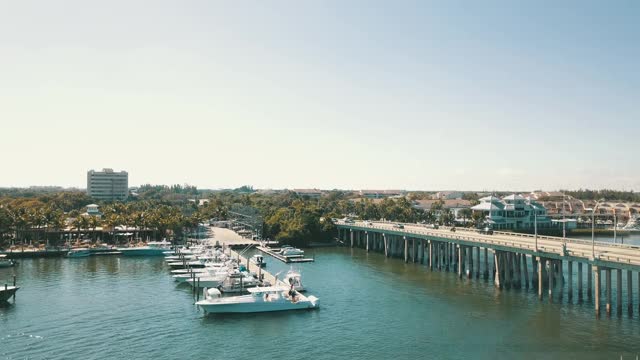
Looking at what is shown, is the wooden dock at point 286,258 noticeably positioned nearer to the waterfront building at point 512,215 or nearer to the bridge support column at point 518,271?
the bridge support column at point 518,271

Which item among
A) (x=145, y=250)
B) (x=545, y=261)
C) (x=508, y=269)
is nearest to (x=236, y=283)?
(x=508, y=269)

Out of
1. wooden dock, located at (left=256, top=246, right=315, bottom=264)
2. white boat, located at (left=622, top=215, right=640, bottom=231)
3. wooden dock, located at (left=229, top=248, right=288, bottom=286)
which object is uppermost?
white boat, located at (left=622, top=215, right=640, bottom=231)

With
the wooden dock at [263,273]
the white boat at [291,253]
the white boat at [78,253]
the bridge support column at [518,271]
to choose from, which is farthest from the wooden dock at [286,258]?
the bridge support column at [518,271]

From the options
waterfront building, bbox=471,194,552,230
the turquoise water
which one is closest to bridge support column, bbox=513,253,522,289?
the turquoise water

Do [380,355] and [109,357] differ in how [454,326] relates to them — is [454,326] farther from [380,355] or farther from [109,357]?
[109,357]

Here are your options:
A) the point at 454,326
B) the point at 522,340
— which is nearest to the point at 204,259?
the point at 454,326

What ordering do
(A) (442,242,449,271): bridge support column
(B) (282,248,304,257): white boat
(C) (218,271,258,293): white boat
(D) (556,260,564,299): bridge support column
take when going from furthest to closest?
(B) (282,248,304,257): white boat < (A) (442,242,449,271): bridge support column < (D) (556,260,564,299): bridge support column < (C) (218,271,258,293): white boat

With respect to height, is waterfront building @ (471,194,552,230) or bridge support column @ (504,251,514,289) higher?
waterfront building @ (471,194,552,230)

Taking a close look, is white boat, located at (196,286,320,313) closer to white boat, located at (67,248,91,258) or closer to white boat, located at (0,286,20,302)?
white boat, located at (0,286,20,302)
